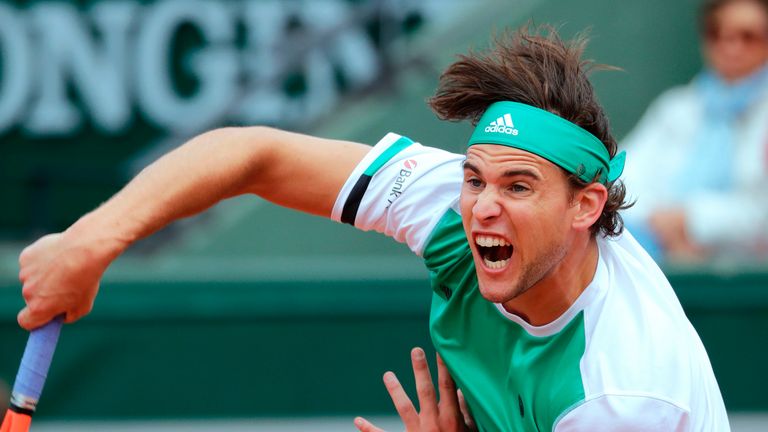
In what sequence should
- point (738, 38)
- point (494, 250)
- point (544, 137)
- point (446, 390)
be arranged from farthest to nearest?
point (738, 38) → point (446, 390) → point (494, 250) → point (544, 137)

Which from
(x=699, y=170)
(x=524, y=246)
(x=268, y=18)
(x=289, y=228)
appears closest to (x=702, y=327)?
(x=699, y=170)

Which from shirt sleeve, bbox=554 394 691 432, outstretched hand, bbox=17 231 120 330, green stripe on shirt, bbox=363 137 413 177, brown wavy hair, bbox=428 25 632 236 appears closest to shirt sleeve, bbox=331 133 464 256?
green stripe on shirt, bbox=363 137 413 177

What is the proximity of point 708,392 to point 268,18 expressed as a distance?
3.77 metres

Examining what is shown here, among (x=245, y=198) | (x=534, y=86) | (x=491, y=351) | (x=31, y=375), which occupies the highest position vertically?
(x=245, y=198)

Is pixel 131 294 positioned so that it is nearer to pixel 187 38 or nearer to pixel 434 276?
pixel 187 38

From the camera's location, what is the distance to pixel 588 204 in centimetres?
298

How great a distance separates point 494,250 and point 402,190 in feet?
1.01

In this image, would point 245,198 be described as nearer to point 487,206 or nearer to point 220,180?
point 220,180

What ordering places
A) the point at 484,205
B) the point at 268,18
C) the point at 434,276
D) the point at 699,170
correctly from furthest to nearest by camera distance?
the point at 268,18, the point at 699,170, the point at 434,276, the point at 484,205

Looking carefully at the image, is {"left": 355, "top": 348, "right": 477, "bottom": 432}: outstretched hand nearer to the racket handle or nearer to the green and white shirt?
the green and white shirt

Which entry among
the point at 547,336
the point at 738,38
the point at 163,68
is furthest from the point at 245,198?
the point at 547,336

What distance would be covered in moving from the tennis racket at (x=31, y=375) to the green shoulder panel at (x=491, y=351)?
3.28 ft

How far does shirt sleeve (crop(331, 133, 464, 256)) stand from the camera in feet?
10.4

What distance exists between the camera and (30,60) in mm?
6242
